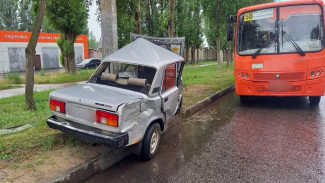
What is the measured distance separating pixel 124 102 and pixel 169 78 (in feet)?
5.16

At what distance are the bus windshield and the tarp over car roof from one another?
337 cm

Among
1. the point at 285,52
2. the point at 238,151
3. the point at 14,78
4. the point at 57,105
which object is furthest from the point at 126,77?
the point at 14,78

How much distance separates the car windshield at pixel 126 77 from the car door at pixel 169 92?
0.27 m

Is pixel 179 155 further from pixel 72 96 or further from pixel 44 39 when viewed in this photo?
pixel 44 39

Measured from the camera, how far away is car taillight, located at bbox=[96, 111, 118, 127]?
3389 millimetres

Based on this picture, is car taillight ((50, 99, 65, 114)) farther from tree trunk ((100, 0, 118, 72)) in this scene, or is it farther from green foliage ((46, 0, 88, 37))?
green foliage ((46, 0, 88, 37))

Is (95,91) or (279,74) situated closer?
(95,91)

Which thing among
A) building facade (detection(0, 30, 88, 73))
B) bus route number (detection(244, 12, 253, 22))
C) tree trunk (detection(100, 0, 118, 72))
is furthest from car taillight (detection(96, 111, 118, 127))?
building facade (detection(0, 30, 88, 73))

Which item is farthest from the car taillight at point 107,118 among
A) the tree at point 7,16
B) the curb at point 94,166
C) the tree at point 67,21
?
the tree at point 7,16

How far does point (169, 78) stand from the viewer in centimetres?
487

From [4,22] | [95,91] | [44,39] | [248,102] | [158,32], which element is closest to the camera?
[95,91]

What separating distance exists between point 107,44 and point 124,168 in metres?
3.54

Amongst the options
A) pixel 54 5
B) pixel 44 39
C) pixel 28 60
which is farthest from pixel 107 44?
pixel 44 39

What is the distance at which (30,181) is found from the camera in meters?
3.08
